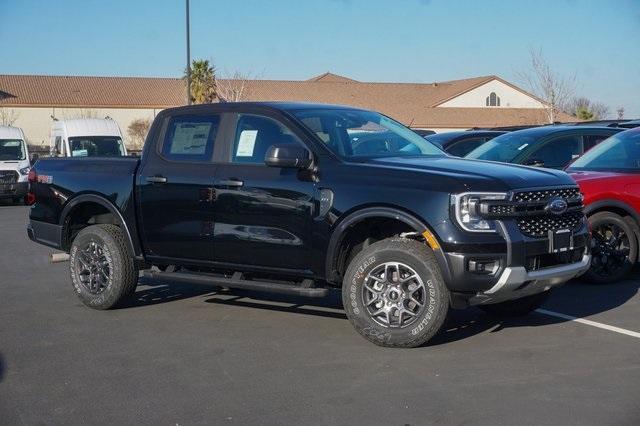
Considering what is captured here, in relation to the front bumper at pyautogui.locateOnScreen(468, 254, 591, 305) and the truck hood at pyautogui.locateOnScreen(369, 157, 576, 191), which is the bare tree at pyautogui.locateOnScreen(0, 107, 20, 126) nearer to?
the truck hood at pyautogui.locateOnScreen(369, 157, 576, 191)

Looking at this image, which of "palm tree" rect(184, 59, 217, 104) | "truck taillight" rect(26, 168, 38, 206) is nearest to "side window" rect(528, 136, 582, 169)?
"truck taillight" rect(26, 168, 38, 206)

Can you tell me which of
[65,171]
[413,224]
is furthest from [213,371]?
[65,171]

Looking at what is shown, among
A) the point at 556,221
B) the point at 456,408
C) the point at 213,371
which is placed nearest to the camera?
the point at 456,408

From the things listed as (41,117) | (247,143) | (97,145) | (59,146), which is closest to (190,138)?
(247,143)

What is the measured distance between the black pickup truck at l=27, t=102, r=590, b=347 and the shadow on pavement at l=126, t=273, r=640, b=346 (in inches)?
11.9

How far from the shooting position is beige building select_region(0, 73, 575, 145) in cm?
6181

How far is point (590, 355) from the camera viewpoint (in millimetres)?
6059

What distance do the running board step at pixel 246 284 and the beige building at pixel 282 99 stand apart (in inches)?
2046

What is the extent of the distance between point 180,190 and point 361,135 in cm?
166

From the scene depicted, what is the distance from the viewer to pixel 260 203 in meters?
6.89

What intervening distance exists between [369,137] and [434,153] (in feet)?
2.12

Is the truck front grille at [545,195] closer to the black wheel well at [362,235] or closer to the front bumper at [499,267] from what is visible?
the front bumper at [499,267]

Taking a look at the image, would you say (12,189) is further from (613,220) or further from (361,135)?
(613,220)

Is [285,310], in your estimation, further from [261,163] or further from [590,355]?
[590,355]
